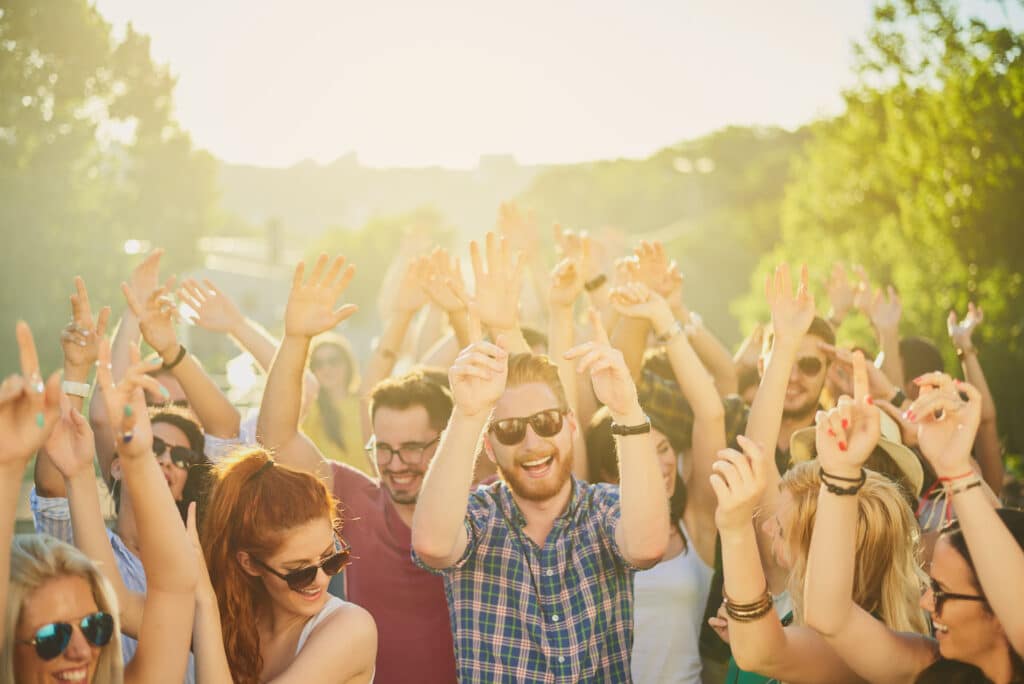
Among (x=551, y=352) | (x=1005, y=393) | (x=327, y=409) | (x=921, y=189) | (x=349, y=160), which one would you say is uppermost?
(x=349, y=160)

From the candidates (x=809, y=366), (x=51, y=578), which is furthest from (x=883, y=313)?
(x=51, y=578)

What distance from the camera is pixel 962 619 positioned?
2479 millimetres

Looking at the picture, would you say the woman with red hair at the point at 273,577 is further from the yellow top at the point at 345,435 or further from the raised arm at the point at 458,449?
the yellow top at the point at 345,435

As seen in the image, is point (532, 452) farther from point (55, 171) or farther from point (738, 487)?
point (55, 171)

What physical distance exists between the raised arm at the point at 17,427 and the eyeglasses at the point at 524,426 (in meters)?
1.33

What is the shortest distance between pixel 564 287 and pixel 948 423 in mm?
1849

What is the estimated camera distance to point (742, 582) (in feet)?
8.62

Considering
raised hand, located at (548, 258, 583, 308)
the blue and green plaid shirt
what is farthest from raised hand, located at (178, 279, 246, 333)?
the blue and green plaid shirt

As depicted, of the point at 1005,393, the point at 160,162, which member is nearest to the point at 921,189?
the point at 1005,393

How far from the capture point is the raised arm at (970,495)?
2391 millimetres

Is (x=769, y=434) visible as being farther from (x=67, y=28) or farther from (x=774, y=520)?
(x=67, y=28)

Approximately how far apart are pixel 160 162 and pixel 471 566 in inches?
1885

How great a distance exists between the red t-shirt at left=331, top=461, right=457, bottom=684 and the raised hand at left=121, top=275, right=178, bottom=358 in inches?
36.5

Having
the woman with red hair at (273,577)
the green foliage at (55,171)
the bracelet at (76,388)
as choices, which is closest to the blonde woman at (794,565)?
the woman with red hair at (273,577)
